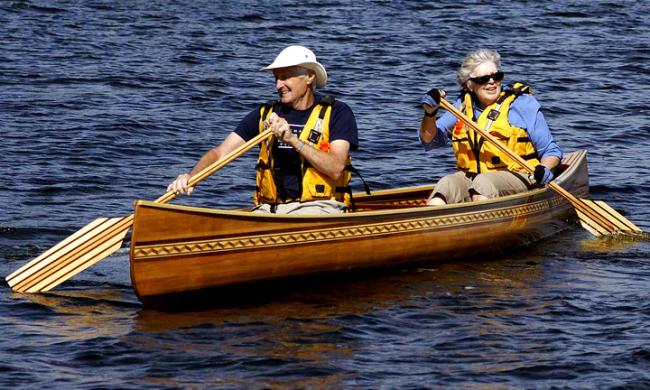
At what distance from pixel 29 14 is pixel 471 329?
14.9m

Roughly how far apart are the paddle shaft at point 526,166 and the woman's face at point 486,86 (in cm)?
20

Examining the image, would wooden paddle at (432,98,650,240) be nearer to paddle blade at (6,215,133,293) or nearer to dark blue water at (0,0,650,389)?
dark blue water at (0,0,650,389)

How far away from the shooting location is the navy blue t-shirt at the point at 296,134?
27.9 ft

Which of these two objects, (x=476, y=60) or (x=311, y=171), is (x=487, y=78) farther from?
(x=311, y=171)

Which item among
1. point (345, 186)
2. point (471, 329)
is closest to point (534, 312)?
point (471, 329)

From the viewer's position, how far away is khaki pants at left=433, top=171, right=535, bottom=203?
959 cm

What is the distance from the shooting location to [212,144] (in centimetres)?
1409

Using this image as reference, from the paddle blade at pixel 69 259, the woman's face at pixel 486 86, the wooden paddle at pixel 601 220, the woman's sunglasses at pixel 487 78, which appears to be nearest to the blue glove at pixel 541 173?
the wooden paddle at pixel 601 220

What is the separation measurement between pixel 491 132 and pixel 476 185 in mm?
413

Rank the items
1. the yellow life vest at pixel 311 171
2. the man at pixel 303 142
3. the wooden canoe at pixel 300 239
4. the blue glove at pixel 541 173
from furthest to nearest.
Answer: the blue glove at pixel 541 173
the yellow life vest at pixel 311 171
the man at pixel 303 142
the wooden canoe at pixel 300 239

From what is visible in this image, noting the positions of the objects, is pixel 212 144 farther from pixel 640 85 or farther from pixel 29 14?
pixel 29 14

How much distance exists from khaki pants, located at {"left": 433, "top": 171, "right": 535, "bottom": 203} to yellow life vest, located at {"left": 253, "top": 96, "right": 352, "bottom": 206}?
1026 millimetres

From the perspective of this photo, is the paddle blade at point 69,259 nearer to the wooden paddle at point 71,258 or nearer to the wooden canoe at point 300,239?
the wooden paddle at point 71,258

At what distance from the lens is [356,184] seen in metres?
12.8
